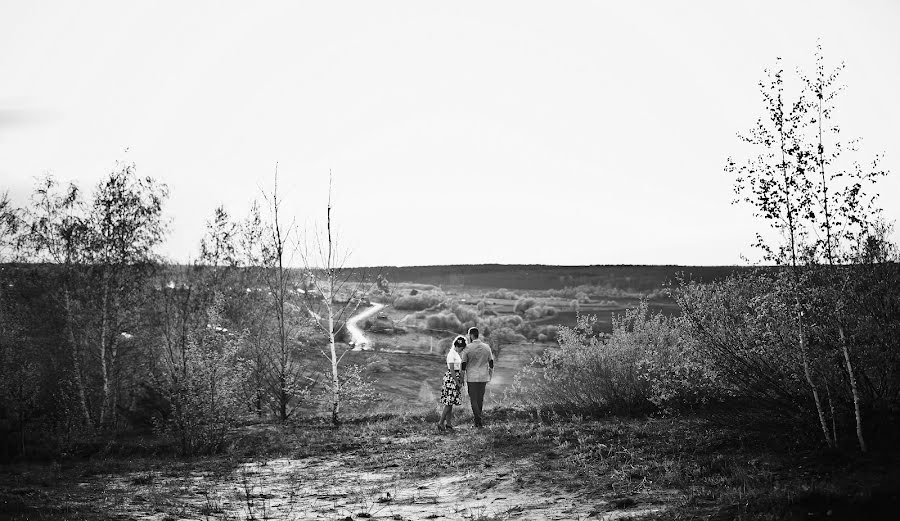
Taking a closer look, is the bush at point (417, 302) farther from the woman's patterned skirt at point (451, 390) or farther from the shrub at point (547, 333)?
the woman's patterned skirt at point (451, 390)

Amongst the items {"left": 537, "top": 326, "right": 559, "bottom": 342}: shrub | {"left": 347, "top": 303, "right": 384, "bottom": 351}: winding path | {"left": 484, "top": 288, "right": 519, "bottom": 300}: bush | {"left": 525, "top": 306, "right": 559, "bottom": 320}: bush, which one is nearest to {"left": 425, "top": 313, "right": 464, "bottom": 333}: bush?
{"left": 347, "top": 303, "right": 384, "bottom": 351}: winding path

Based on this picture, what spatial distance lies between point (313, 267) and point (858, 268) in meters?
19.1

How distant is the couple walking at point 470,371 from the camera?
61.4ft

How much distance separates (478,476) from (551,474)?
1.34 m

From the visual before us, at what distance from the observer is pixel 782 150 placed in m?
11.6

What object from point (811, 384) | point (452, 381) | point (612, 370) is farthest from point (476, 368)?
point (811, 384)

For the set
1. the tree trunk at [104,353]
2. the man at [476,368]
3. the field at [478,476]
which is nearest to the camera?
the field at [478,476]

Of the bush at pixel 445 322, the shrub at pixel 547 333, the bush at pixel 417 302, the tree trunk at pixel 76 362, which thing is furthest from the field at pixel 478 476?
the bush at pixel 417 302

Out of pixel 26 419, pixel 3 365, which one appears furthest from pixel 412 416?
pixel 3 365

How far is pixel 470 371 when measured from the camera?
18781 millimetres

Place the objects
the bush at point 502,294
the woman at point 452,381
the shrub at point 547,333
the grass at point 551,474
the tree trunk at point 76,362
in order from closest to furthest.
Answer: the grass at point 551,474 → the woman at point 452,381 → the tree trunk at point 76,362 → the shrub at point 547,333 → the bush at point 502,294

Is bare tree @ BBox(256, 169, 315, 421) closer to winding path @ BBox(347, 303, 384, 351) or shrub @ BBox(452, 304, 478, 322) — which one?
winding path @ BBox(347, 303, 384, 351)

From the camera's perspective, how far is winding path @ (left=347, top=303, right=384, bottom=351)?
58125mm

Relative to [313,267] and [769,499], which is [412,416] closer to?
[313,267]
